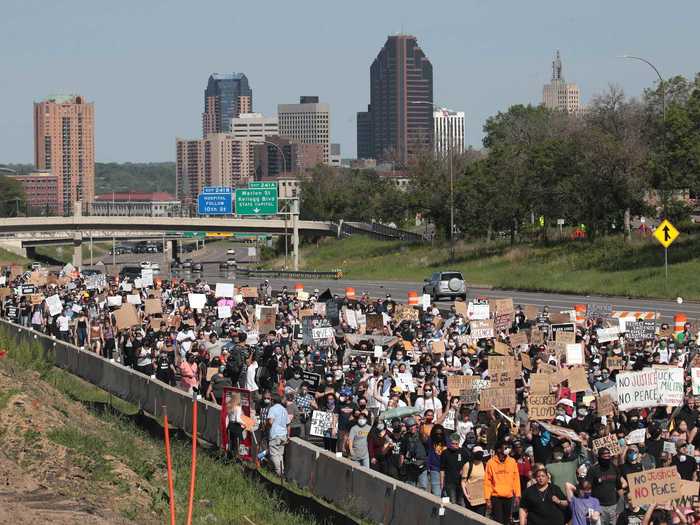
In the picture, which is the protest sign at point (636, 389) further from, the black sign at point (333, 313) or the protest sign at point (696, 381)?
the black sign at point (333, 313)

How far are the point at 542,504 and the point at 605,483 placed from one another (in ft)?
2.58

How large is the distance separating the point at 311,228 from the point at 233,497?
101850 mm

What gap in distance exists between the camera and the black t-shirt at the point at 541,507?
12.8 metres

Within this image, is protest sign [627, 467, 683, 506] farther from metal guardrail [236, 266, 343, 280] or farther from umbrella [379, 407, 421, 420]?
metal guardrail [236, 266, 343, 280]

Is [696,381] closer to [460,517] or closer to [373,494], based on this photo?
[373,494]

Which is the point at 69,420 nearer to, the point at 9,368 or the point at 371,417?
the point at 9,368

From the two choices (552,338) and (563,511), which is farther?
(552,338)

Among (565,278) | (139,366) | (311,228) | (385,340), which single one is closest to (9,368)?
(139,366)

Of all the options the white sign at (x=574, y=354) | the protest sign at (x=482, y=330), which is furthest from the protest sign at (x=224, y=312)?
the white sign at (x=574, y=354)

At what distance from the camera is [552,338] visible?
2894cm

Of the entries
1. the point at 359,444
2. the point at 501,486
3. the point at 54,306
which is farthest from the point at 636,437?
the point at 54,306

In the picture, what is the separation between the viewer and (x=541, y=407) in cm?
1806

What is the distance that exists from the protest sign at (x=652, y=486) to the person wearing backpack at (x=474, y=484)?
6.84 ft

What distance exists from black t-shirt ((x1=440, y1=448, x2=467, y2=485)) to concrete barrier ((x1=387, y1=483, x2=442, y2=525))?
0.66 m
